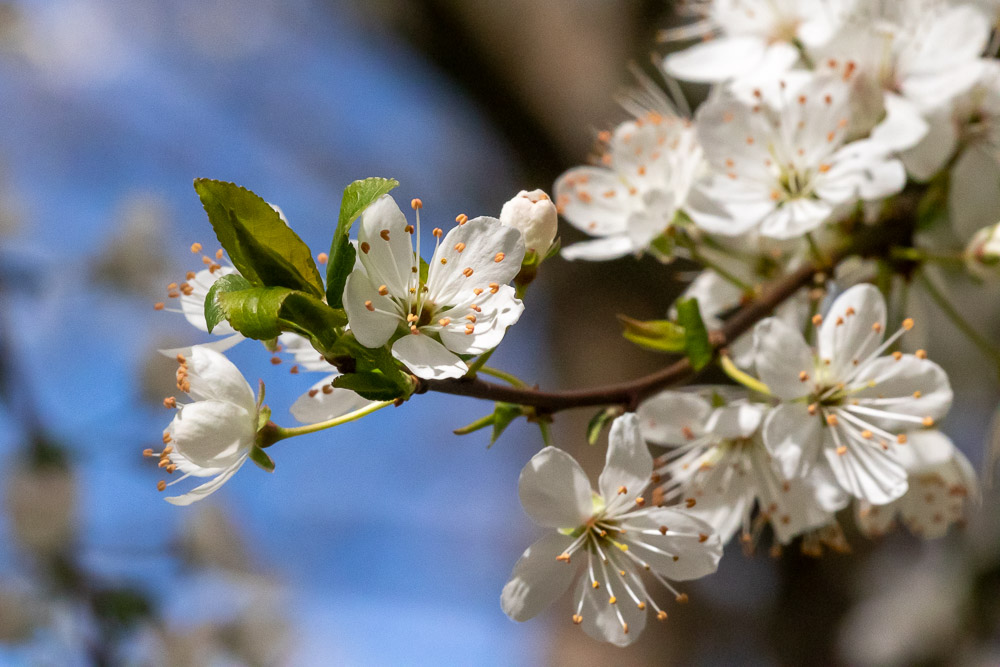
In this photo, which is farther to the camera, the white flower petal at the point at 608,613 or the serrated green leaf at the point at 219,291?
the white flower petal at the point at 608,613

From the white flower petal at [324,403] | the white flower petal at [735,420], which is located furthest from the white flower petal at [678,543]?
the white flower petal at [324,403]

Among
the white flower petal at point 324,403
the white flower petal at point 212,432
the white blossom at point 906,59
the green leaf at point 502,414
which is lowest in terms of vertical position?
the white blossom at point 906,59

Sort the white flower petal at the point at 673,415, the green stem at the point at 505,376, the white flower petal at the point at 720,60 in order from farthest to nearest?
1. the white flower petal at the point at 720,60
2. the white flower petal at the point at 673,415
3. the green stem at the point at 505,376

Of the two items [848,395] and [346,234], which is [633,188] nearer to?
[848,395]

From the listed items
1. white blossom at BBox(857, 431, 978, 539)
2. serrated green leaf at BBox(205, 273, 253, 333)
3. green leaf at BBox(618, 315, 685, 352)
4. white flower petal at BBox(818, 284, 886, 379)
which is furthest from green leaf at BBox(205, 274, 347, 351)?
white blossom at BBox(857, 431, 978, 539)

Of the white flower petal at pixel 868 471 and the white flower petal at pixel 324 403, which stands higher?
the white flower petal at pixel 324 403

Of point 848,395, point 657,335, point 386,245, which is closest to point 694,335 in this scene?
point 657,335

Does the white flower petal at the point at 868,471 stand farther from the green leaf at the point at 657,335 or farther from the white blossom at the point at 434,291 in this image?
the white blossom at the point at 434,291

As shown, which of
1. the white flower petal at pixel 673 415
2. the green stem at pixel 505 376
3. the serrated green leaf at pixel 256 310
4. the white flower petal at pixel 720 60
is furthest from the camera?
the white flower petal at pixel 720 60
